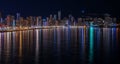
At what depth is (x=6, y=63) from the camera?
18.4 meters

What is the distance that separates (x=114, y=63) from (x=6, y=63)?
590cm

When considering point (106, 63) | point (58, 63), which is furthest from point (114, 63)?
point (58, 63)

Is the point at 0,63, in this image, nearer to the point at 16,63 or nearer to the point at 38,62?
the point at 16,63

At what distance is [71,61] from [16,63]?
3.28m

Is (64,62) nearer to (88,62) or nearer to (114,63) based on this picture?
(88,62)

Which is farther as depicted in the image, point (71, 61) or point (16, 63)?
point (71, 61)

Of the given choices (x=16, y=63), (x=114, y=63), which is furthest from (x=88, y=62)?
(x=16, y=63)

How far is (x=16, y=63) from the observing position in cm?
1847

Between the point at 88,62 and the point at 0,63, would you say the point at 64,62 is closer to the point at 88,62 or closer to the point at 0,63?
the point at 88,62

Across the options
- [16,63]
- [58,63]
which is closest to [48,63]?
[58,63]

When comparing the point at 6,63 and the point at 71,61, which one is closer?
the point at 6,63

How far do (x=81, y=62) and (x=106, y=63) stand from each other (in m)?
1.46

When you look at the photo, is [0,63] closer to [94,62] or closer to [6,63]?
[6,63]

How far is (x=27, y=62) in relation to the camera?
1892cm
